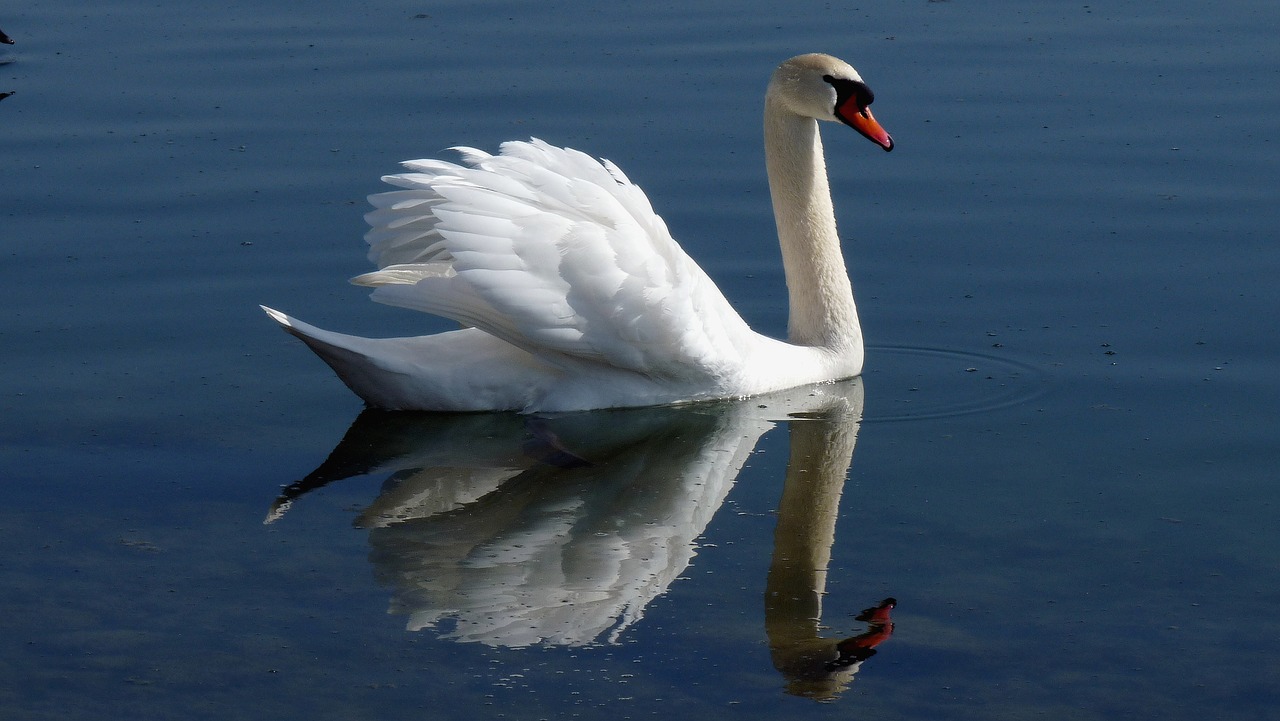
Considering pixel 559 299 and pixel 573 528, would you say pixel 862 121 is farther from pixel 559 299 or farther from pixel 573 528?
pixel 573 528

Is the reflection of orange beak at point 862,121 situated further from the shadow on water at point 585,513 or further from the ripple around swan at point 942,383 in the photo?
the shadow on water at point 585,513

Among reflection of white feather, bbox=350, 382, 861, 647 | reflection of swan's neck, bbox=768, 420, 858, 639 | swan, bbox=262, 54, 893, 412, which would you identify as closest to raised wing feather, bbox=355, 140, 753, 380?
swan, bbox=262, 54, 893, 412

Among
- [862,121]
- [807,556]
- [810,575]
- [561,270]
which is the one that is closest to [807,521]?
[807,556]

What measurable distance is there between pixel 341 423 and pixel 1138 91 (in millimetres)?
5647

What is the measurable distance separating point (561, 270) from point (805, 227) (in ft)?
5.04

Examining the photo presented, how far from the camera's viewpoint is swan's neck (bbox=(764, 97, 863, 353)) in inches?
311

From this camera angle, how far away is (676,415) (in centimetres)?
740

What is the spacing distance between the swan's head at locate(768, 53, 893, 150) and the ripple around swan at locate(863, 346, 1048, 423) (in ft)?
2.99

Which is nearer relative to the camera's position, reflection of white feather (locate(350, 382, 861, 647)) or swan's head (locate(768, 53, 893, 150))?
reflection of white feather (locate(350, 382, 861, 647))

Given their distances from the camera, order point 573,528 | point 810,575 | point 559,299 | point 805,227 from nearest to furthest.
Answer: point 810,575 < point 573,528 < point 559,299 < point 805,227

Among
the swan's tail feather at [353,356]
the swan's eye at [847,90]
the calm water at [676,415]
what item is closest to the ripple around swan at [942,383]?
the calm water at [676,415]

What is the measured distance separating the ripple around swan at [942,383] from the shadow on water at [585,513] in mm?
133

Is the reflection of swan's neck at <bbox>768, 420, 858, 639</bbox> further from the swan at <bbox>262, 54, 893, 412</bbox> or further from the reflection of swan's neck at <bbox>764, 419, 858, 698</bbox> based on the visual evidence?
the swan at <bbox>262, 54, 893, 412</bbox>

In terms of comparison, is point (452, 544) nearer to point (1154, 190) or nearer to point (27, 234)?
point (27, 234)
